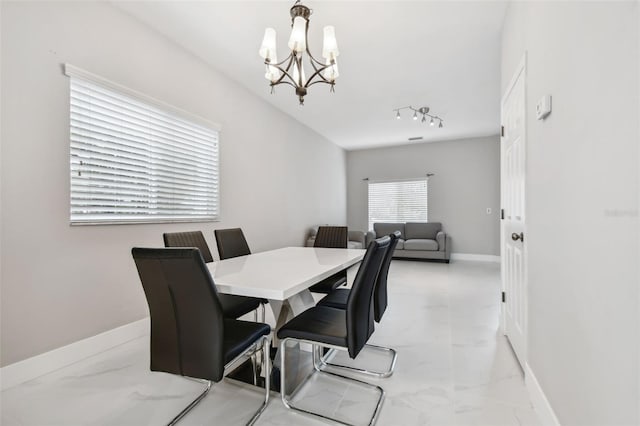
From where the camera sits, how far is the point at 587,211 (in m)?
1.08

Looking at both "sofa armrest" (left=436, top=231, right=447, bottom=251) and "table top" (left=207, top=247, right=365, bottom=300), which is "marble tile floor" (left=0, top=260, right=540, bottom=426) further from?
"sofa armrest" (left=436, top=231, right=447, bottom=251)

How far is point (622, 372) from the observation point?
0.87m

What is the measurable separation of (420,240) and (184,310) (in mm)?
6031

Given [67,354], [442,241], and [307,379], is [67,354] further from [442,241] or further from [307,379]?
[442,241]

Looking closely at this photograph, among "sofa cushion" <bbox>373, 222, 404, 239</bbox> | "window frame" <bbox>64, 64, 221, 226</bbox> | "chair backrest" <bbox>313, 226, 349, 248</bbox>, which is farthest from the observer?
"sofa cushion" <bbox>373, 222, 404, 239</bbox>

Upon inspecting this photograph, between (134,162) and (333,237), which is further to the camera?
(333,237)

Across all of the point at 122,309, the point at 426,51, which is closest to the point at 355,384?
the point at 122,309

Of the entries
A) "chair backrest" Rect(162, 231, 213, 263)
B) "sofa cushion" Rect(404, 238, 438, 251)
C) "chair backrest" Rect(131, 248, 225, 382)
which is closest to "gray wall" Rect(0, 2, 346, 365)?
"chair backrest" Rect(162, 231, 213, 263)

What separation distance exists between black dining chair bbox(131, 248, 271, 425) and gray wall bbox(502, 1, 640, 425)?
1.36 m

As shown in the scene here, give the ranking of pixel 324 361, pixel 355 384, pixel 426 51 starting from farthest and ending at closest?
pixel 426 51, pixel 324 361, pixel 355 384

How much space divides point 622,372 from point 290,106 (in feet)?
15.4

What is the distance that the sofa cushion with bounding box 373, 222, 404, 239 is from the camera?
23.5ft

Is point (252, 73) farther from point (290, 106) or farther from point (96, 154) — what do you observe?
point (96, 154)

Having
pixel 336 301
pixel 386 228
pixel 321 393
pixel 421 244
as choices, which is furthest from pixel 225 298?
pixel 386 228
